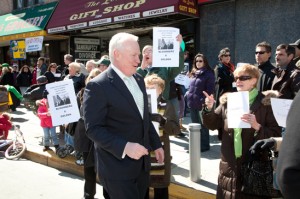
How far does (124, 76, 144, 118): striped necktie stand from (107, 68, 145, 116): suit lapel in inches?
2.8

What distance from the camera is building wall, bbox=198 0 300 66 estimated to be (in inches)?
327

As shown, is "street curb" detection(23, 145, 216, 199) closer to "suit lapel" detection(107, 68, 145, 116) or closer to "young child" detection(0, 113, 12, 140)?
"young child" detection(0, 113, 12, 140)

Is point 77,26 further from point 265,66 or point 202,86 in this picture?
A: point 265,66

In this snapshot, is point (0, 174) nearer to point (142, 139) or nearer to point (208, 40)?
point (142, 139)

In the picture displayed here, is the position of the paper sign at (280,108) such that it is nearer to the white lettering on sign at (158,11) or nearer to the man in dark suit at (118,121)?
the man in dark suit at (118,121)

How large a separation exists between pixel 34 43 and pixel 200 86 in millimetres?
10421

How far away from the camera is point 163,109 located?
3645 millimetres

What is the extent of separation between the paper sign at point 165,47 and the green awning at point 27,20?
1083 cm

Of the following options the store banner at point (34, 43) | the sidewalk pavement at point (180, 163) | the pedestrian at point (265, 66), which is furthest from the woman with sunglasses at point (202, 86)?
the store banner at point (34, 43)

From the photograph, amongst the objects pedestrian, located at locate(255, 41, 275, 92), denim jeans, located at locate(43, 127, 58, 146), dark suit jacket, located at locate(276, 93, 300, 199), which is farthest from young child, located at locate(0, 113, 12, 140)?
dark suit jacket, located at locate(276, 93, 300, 199)

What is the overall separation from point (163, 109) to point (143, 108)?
98cm

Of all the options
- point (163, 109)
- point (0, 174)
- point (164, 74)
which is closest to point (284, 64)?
point (164, 74)

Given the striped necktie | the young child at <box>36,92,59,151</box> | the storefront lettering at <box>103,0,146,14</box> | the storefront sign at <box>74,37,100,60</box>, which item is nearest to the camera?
the striped necktie

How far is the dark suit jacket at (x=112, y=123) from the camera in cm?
241
